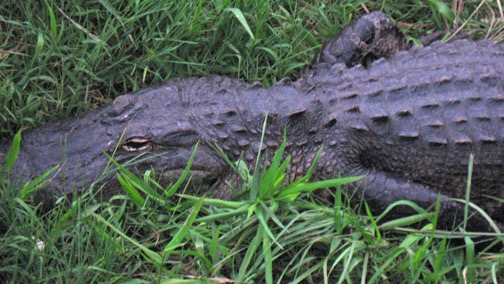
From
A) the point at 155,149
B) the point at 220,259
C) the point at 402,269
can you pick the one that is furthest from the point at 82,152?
A: the point at 402,269

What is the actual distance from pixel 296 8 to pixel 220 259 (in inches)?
75.8

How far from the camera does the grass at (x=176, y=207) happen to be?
3.64m

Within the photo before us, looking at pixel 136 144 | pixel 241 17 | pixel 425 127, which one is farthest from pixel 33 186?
pixel 425 127

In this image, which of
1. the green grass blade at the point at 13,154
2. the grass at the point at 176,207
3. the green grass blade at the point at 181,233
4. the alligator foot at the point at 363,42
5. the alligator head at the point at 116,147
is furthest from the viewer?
the alligator foot at the point at 363,42

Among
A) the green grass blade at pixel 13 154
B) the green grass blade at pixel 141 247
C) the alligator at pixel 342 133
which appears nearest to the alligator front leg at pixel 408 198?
the alligator at pixel 342 133

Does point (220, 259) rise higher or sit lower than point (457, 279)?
higher

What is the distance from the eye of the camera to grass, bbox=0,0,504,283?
364 cm

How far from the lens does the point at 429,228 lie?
3830mm

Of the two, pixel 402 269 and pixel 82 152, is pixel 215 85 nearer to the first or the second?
pixel 82 152

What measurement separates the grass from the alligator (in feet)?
0.65

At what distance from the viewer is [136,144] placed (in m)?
4.11

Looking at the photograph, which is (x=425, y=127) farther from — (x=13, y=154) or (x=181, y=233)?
(x=13, y=154)

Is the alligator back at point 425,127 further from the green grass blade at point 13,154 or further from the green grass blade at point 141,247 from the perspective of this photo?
the green grass blade at point 13,154

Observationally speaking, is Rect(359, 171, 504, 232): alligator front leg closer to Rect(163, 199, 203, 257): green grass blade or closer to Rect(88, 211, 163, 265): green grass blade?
Rect(163, 199, 203, 257): green grass blade
